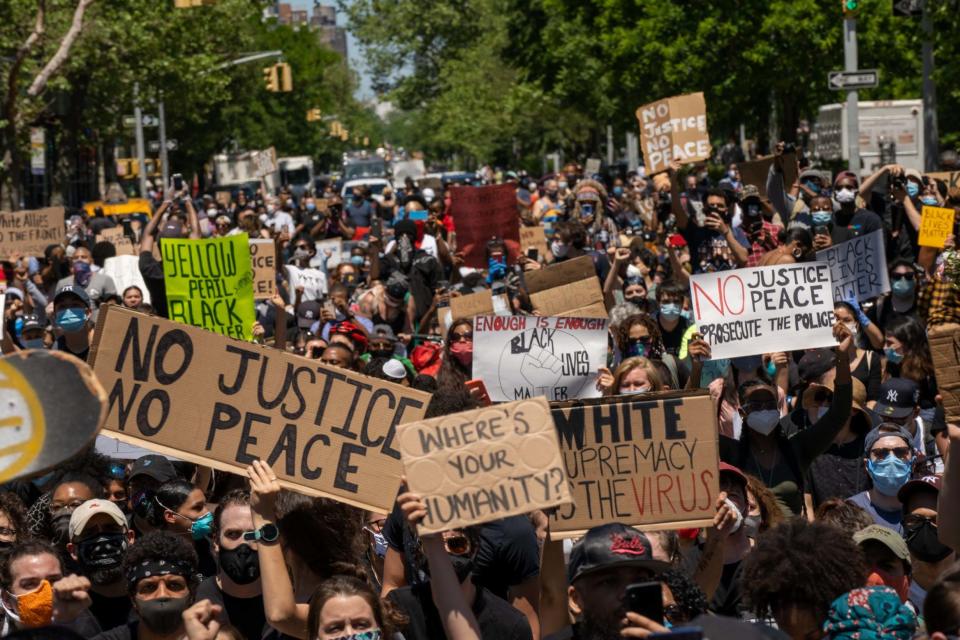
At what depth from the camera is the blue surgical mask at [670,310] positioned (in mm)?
10469

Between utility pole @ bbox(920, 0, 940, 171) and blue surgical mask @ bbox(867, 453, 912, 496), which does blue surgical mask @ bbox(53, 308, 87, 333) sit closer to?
blue surgical mask @ bbox(867, 453, 912, 496)

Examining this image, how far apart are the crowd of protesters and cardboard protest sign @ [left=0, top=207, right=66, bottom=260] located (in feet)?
14.9

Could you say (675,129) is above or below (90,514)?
above

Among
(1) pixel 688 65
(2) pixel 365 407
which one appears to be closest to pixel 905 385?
(2) pixel 365 407

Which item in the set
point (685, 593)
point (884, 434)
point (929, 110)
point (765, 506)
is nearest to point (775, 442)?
point (884, 434)

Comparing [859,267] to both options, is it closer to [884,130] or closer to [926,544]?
[926,544]

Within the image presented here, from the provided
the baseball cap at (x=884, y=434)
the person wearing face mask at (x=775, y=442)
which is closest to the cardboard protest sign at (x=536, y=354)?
the person wearing face mask at (x=775, y=442)

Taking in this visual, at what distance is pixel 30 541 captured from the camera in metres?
5.61

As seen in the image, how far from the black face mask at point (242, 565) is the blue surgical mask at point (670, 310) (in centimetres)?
529

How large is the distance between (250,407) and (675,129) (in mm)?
10951

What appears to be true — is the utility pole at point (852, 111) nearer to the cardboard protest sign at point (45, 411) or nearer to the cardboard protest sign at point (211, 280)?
the cardboard protest sign at point (211, 280)

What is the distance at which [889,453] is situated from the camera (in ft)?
22.1

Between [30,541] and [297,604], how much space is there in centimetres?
103

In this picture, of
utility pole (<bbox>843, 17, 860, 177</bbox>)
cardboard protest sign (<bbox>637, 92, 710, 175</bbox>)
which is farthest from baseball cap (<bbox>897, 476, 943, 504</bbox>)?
utility pole (<bbox>843, 17, 860, 177</bbox>)
